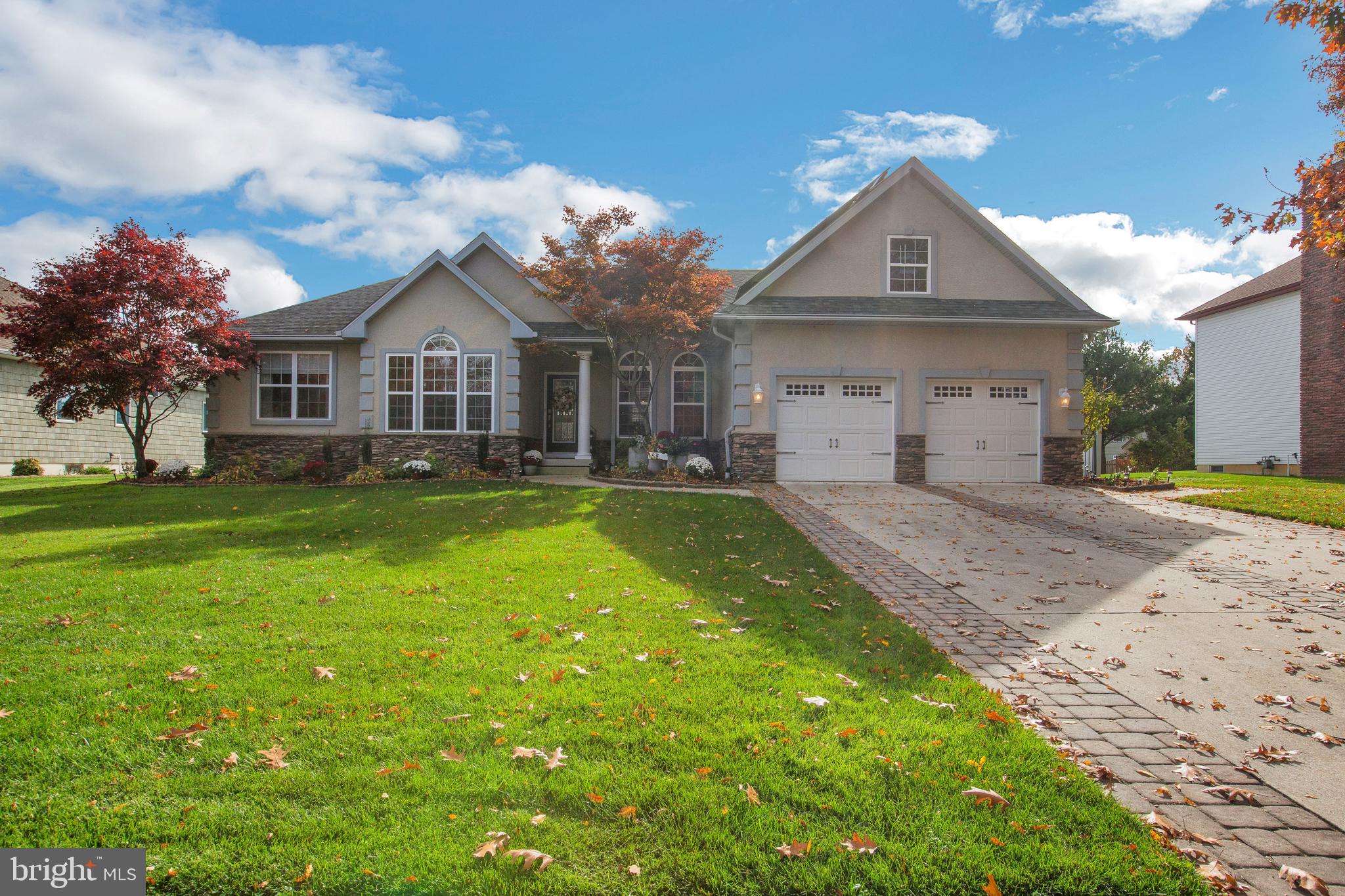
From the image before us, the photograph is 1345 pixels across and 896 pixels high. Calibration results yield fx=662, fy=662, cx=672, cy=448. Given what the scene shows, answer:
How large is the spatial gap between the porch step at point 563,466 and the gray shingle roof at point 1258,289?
22896mm

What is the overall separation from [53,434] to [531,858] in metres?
26.4

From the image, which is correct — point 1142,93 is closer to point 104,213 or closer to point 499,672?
point 499,672

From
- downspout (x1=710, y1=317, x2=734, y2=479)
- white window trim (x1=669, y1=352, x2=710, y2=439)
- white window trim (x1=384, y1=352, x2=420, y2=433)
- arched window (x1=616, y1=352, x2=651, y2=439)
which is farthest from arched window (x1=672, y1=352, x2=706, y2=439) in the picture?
white window trim (x1=384, y1=352, x2=420, y2=433)

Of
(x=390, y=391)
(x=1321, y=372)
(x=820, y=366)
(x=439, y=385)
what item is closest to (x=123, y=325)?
(x=390, y=391)

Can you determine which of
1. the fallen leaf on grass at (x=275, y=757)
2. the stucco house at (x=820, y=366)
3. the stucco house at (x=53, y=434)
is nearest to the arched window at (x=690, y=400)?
the stucco house at (x=820, y=366)

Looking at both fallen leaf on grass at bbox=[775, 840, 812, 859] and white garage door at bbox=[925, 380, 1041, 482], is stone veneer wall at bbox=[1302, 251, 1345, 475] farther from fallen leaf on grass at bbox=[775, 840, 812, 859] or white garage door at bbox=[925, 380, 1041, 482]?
fallen leaf on grass at bbox=[775, 840, 812, 859]

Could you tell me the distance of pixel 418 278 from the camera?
53.6 ft

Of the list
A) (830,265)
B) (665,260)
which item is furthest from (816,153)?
(665,260)

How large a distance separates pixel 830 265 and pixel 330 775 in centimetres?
1469

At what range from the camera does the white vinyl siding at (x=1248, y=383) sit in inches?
842

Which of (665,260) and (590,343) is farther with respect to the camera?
(590,343)

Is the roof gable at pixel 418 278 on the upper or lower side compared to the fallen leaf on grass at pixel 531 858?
upper

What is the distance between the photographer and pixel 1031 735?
10.8 feet

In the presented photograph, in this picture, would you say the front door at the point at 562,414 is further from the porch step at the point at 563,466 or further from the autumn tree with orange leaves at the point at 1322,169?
the autumn tree with orange leaves at the point at 1322,169
